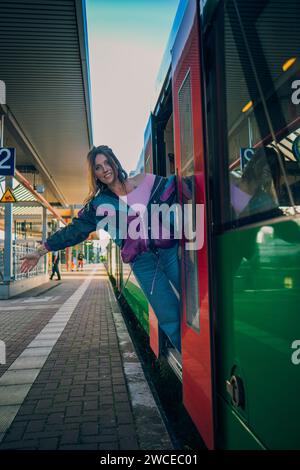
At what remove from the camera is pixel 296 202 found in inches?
57.8

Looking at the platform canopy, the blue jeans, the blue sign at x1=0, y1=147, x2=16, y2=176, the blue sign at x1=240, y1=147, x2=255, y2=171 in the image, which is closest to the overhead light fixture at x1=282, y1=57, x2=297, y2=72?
the blue sign at x1=240, y1=147, x2=255, y2=171

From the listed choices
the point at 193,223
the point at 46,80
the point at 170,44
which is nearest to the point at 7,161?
the point at 46,80

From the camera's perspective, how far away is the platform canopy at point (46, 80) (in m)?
7.21

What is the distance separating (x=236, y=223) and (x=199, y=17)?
3.90 feet

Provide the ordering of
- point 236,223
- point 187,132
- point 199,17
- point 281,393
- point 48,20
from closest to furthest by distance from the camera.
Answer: point 281,393 → point 236,223 → point 199,17 → point 187,132 → point 48,20

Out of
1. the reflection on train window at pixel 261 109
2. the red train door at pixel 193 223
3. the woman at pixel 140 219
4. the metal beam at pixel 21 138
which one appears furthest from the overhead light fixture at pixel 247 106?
the metal beam at pixel 21 138

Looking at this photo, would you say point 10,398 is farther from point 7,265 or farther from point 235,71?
point 7,265

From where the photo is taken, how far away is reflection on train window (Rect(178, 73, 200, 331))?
7.99ft

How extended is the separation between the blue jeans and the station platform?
2.50 feet

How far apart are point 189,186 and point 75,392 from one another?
99.1 inches

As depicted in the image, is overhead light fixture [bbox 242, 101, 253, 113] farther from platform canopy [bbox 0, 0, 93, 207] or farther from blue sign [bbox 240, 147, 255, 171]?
platform canopy [bbox 0, 0, 93, 207]

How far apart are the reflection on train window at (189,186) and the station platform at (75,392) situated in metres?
1.02
